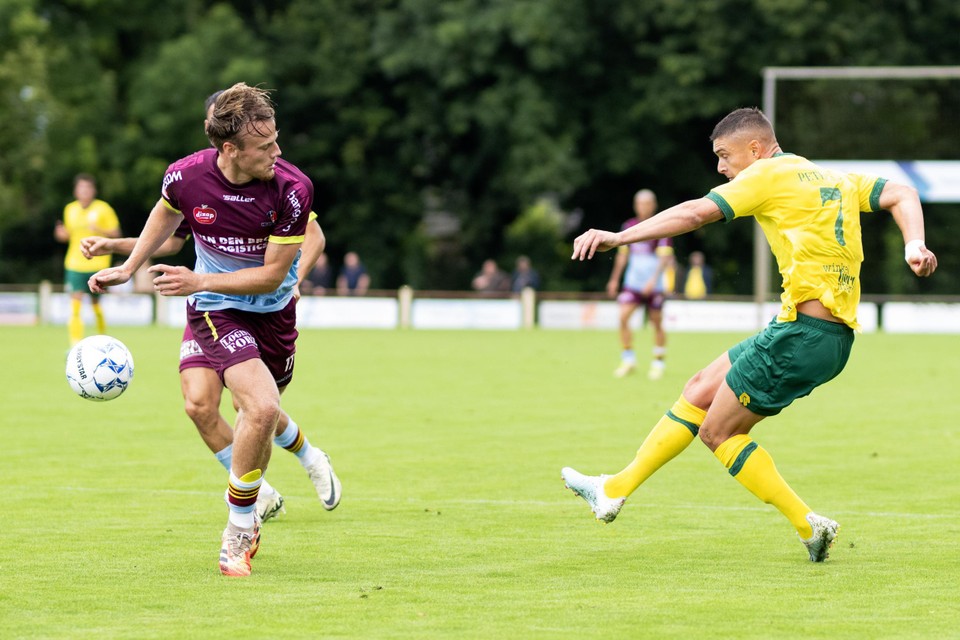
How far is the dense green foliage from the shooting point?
4053cm

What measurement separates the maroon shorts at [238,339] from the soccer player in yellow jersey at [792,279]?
2.06 metres

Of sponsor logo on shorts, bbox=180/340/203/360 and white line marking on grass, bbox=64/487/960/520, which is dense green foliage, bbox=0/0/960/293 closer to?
white line marking on grass, bbox=64/487/960/520

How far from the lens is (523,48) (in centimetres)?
4153

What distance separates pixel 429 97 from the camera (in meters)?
43.2

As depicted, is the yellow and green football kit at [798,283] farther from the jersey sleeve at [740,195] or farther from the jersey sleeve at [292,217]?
the jersey sleeve at [292,217]

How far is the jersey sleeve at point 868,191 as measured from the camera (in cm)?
720

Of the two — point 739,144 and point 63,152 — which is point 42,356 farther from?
point 63,152

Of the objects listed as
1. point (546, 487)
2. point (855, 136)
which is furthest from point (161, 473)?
point (855, 136)

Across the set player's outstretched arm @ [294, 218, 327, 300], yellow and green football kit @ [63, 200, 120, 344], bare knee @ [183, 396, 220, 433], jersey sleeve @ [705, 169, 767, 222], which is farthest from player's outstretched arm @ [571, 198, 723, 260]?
yellow and green football kit @ [63, 200, 120, 344]

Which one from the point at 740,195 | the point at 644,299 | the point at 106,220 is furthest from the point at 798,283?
the point at 106,220

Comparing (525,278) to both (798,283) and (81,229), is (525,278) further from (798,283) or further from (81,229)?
(798,283)

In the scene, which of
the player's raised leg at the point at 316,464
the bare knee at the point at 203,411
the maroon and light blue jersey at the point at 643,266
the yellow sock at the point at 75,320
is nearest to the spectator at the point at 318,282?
the yellow sock at the point at 75,320

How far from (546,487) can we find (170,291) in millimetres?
3811

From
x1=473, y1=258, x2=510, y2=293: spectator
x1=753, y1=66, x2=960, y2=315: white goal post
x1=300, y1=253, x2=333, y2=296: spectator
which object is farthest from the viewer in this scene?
x1=473, y1=258, x2=510, y2=293: spectator
